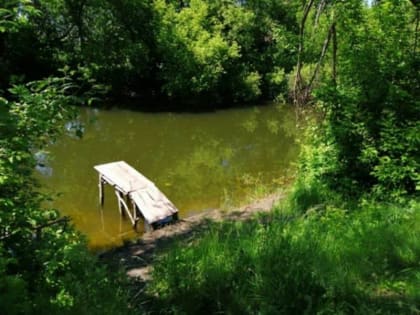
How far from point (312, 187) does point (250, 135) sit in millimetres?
9000

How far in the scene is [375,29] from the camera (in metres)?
6.24

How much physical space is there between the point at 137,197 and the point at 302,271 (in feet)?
15.1

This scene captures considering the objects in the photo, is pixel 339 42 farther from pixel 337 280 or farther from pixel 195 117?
pixel 195 117

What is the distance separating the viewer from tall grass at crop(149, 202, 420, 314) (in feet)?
11.0

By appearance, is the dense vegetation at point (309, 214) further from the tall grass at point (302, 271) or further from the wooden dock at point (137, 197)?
the wooden dock at point (137, 197)

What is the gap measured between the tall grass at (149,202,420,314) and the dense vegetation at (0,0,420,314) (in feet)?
0.04

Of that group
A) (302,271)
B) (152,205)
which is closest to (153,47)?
(152,205)

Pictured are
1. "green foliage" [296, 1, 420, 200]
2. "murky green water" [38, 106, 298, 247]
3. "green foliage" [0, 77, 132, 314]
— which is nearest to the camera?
"green foliage" [0, 77, 132, 314]

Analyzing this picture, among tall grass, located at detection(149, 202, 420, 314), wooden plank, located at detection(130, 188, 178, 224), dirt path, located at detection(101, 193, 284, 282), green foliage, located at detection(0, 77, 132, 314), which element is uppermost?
green foliage, located at detection(0, 77, 132, 314)

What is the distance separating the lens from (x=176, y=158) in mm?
12430

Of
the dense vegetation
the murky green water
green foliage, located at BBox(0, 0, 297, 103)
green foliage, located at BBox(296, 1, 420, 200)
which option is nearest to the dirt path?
the dense vegetation

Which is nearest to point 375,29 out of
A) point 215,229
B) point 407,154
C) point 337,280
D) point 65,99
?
point 407,154

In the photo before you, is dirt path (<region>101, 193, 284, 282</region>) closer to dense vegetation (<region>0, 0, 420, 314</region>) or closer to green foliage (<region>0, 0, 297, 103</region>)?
dense vegetation (<region>0, 0, 420, 314</region>)

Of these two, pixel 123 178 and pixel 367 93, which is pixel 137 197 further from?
pixel 367 93
